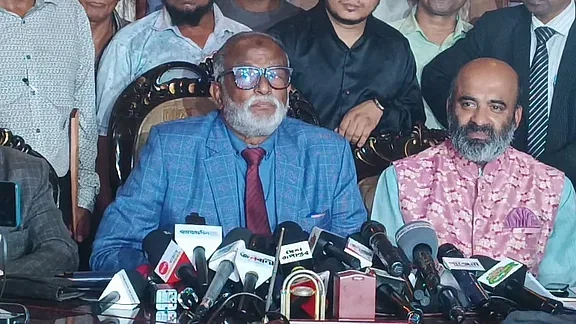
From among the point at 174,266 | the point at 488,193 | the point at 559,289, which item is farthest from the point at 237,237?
the point at 488,193

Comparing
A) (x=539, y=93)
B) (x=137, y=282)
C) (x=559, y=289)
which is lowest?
(x=559, y=289)

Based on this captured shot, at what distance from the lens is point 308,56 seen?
415 cm

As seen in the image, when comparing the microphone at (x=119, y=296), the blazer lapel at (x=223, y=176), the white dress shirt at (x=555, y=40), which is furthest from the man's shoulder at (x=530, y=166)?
the microphone at (x=119, y=296)

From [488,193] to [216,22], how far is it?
132cm

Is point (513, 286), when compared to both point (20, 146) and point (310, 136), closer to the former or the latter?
point (310, 136)

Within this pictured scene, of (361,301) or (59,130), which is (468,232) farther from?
(59,130)

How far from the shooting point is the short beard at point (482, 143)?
3668 millimetres

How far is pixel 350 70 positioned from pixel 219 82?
33.3 inches

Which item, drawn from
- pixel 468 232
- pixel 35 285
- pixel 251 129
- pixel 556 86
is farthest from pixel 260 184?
pixel 556 86

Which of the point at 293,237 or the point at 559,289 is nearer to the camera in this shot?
the point at 293,237

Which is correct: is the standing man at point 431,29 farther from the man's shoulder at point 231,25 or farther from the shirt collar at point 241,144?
the shirt collar at point 241,144

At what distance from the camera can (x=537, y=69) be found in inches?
167

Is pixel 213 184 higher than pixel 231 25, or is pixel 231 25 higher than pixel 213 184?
pixel 231 25

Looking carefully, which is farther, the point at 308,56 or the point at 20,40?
the point at 308,56
